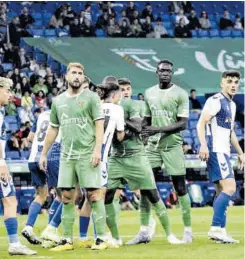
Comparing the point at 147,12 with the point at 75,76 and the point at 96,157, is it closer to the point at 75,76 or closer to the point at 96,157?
the point at 75,76

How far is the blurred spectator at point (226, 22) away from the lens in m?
35.3

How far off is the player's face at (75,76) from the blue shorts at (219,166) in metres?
2.25

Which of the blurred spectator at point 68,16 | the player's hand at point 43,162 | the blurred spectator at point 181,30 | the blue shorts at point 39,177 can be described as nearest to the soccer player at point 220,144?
the player's hand at point 43,162

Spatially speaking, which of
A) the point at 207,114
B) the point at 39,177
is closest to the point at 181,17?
the point at 39,177

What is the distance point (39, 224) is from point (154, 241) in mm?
4714

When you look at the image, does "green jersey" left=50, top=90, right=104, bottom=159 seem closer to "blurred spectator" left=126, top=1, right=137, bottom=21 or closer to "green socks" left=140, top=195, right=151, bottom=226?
"green socks" left=140, top=195, right=151, bottom=226

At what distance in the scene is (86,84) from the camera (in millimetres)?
13133

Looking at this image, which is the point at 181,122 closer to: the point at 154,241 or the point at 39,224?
the point at 154,241

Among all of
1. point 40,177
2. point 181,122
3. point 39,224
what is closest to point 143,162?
point 181,122

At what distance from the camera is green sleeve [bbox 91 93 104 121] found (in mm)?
12422

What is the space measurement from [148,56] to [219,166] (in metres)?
19.4

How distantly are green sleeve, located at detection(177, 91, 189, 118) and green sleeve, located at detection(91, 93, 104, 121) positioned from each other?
1.84m

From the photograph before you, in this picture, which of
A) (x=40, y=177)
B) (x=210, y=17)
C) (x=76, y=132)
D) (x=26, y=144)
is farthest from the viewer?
(x=210, y=17)

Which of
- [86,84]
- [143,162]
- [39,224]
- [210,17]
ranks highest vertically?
[210,17]
